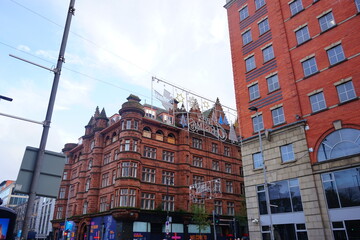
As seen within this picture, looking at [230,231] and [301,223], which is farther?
[230,231]

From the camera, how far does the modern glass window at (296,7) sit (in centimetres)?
2669

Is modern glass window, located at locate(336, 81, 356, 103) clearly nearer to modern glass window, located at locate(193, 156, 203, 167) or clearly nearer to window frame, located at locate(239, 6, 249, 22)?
window frame, located at locate(239, 6, 249, 22)

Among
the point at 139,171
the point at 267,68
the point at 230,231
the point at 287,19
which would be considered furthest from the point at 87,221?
the point at 287,19

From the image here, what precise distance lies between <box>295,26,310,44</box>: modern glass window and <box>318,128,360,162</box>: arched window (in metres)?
9.10

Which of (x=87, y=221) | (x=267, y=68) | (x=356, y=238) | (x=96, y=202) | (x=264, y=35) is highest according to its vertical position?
(x=264, y=35)

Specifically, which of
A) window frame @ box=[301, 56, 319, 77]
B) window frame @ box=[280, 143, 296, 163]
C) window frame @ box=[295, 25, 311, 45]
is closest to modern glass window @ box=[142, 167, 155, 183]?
window frame @ box=[280, 143, 296, 163]

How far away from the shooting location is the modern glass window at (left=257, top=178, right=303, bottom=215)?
22.9 m

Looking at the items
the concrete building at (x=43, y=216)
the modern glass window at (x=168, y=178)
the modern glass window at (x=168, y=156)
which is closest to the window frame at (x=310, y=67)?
the modern glass window at (x=168, y=156)

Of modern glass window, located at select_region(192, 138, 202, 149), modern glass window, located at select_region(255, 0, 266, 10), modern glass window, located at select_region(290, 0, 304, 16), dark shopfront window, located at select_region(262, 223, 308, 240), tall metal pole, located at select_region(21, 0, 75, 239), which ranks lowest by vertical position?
dark shopfront window, located at select_region(262, 223, 308, 240)

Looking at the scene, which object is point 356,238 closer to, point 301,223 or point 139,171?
point 301,223

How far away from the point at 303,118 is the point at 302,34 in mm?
7922

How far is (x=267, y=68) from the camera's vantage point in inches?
1109

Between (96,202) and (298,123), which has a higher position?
(298,123)

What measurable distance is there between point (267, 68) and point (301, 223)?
14.5m
